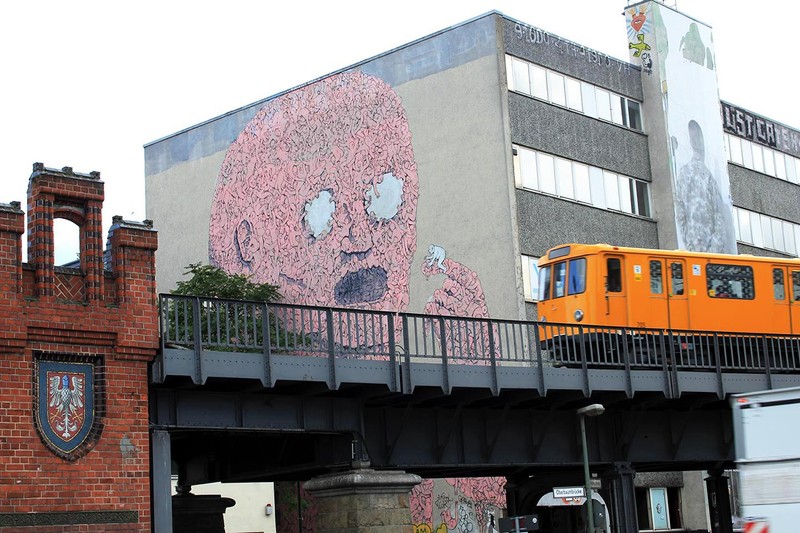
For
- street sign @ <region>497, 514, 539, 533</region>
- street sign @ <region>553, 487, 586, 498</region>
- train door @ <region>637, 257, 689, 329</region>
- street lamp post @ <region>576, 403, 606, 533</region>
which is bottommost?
street sign @ <region>497, 514, 539, 533</region>

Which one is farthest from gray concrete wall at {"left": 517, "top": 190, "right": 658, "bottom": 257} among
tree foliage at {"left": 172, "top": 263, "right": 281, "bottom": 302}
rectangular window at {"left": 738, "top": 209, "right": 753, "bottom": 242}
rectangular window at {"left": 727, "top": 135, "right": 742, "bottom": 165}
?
tree foliage at {"left": 172, "top": 263, "right": 281, "bottom": 302}

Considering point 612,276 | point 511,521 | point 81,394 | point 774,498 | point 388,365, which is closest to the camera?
point 774,498

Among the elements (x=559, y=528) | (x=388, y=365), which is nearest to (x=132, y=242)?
(x=388, y=365)

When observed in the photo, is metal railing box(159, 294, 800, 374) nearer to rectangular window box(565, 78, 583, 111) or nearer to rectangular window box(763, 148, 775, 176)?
rectangular window box(565, 78, 583, 111)

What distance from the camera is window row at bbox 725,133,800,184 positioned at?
189 ft

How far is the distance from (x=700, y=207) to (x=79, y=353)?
123 ft

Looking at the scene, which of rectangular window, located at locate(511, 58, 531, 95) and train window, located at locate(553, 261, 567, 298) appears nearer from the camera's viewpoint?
train window, located at locate(553, 261, 567, 298)

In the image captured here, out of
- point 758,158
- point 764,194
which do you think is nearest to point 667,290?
point 764,194

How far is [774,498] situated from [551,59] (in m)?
33.7

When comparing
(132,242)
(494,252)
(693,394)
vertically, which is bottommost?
(693,394)

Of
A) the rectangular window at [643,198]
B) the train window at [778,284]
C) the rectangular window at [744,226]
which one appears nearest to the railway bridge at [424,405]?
the train window at [778,284]

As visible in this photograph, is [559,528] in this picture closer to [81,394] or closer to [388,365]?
[388,365]

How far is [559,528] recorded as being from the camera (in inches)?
1300

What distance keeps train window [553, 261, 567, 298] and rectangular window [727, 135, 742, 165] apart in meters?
26.7
